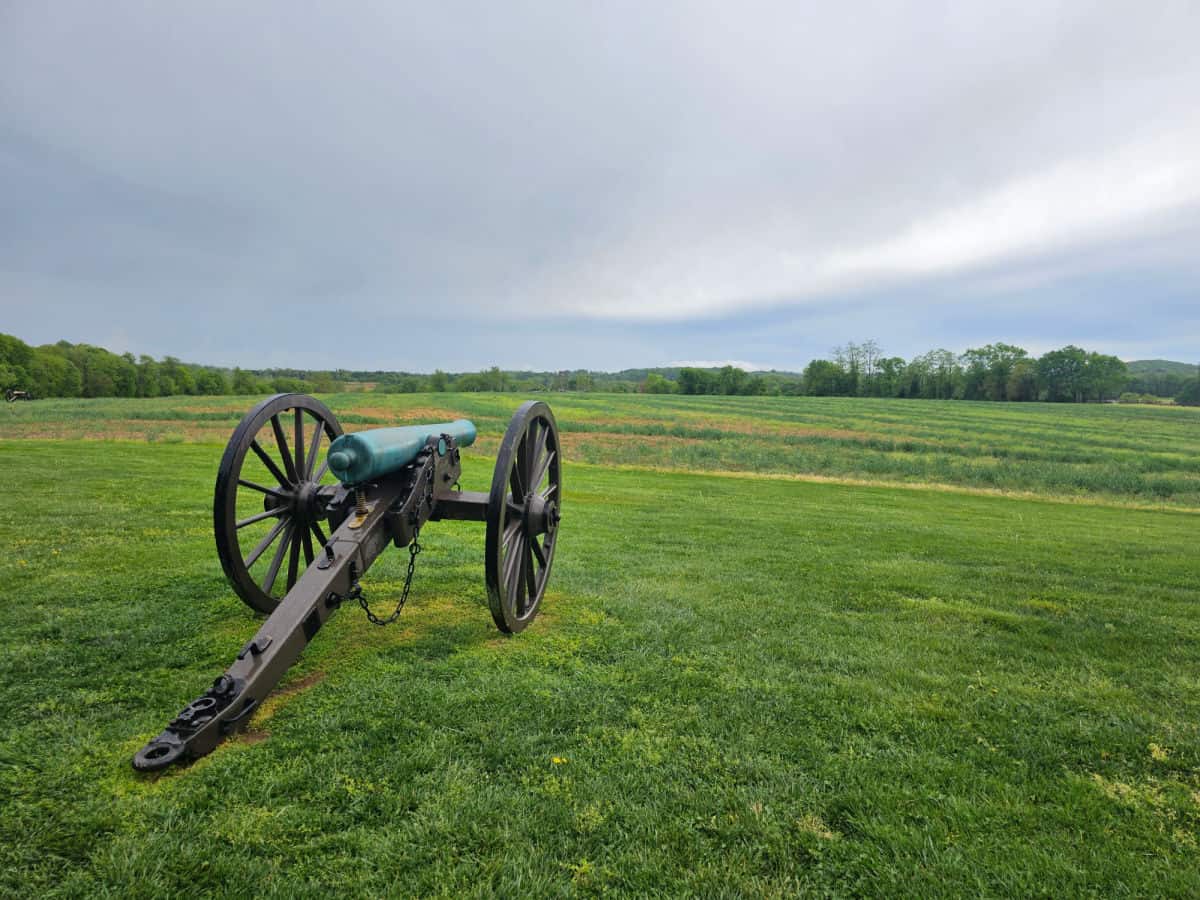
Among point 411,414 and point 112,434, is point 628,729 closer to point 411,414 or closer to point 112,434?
point 112,434

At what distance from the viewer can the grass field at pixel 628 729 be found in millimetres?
2348

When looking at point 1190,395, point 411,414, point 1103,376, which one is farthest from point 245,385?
point 1190,395

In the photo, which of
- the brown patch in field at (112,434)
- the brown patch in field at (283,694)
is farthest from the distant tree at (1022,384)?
the brown patch in field at (283,694)

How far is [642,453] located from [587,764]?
72.2 ft

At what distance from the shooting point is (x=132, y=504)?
345 inches

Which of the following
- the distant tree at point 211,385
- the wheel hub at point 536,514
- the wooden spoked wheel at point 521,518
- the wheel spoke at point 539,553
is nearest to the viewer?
the wooden spoked wheel at point 521,518

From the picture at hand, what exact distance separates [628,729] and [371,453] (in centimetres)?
233

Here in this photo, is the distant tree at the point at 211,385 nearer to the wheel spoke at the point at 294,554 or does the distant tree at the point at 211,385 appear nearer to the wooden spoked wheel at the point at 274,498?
the wooden spoked wheel at the point at 274,498

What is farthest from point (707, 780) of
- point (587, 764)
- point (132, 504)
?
point (132, 504)

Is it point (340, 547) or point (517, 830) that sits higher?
point (340, 547)

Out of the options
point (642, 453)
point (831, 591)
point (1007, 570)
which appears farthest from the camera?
point (642, 453)

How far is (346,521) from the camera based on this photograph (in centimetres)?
389

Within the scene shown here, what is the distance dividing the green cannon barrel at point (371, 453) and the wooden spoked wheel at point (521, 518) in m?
0.71

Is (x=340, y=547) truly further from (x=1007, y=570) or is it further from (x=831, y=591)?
(x=1007, y=570)
